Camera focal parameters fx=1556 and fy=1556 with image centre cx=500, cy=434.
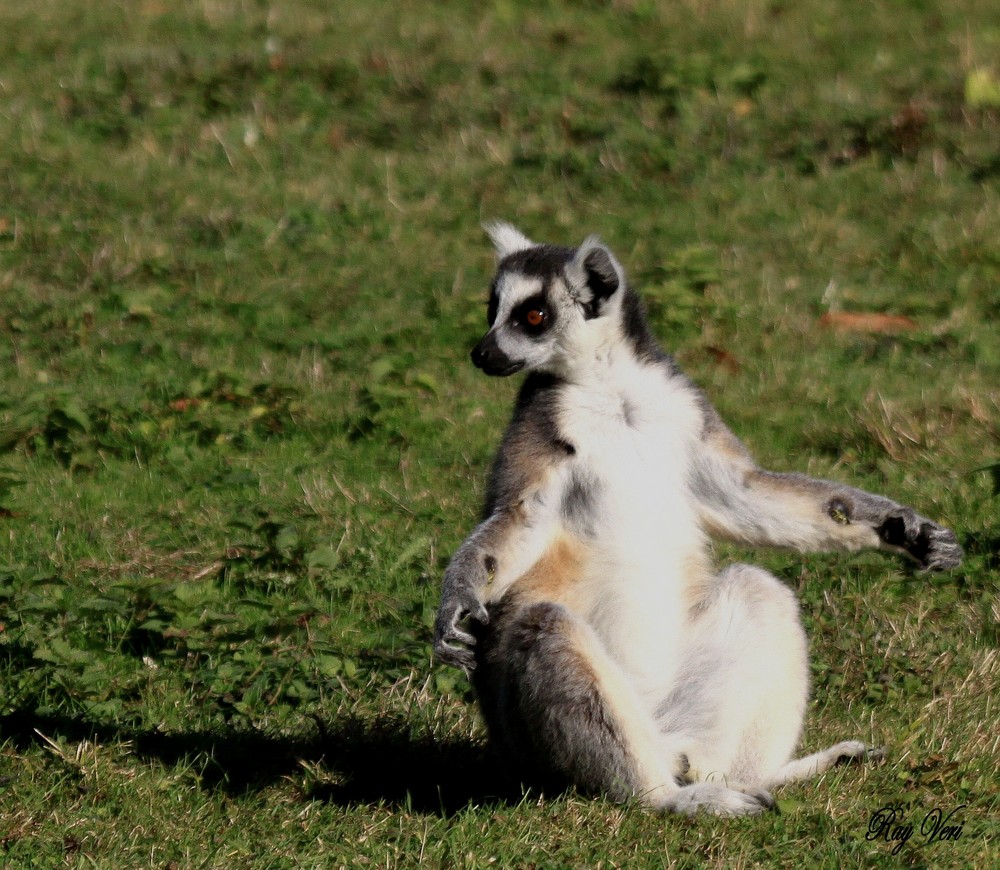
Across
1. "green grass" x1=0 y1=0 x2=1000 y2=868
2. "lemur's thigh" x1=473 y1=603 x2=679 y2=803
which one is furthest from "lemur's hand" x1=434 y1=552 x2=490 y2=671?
"green grass" x1=0 y1=0 x2=1000 y2=868

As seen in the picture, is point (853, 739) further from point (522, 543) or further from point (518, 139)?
point (518, 139)

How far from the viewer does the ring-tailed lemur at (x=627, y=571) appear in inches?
183

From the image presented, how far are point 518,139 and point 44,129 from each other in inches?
139

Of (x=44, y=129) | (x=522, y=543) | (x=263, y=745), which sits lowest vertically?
(x=263, y=745)

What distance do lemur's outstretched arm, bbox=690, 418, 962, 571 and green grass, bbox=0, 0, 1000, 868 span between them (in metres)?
0.75

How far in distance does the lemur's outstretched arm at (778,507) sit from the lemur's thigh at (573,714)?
2.47 feet

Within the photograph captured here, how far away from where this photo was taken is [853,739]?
216 inches

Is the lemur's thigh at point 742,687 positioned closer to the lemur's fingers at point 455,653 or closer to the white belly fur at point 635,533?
the white belly fur at point 635,533

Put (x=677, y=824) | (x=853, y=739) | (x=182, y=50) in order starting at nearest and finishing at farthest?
(x=677, y=824)
(x=853, y=739)
(x=182, y=50)

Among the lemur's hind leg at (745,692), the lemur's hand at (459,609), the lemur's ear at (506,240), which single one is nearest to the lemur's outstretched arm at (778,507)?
the lemur's hind leg at (745,692)

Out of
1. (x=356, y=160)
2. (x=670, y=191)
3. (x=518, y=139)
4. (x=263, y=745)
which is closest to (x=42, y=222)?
(x=356, y=160)

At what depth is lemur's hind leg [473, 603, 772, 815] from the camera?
460cm

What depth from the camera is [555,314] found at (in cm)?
538

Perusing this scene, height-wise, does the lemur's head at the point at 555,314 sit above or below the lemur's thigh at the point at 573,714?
above
